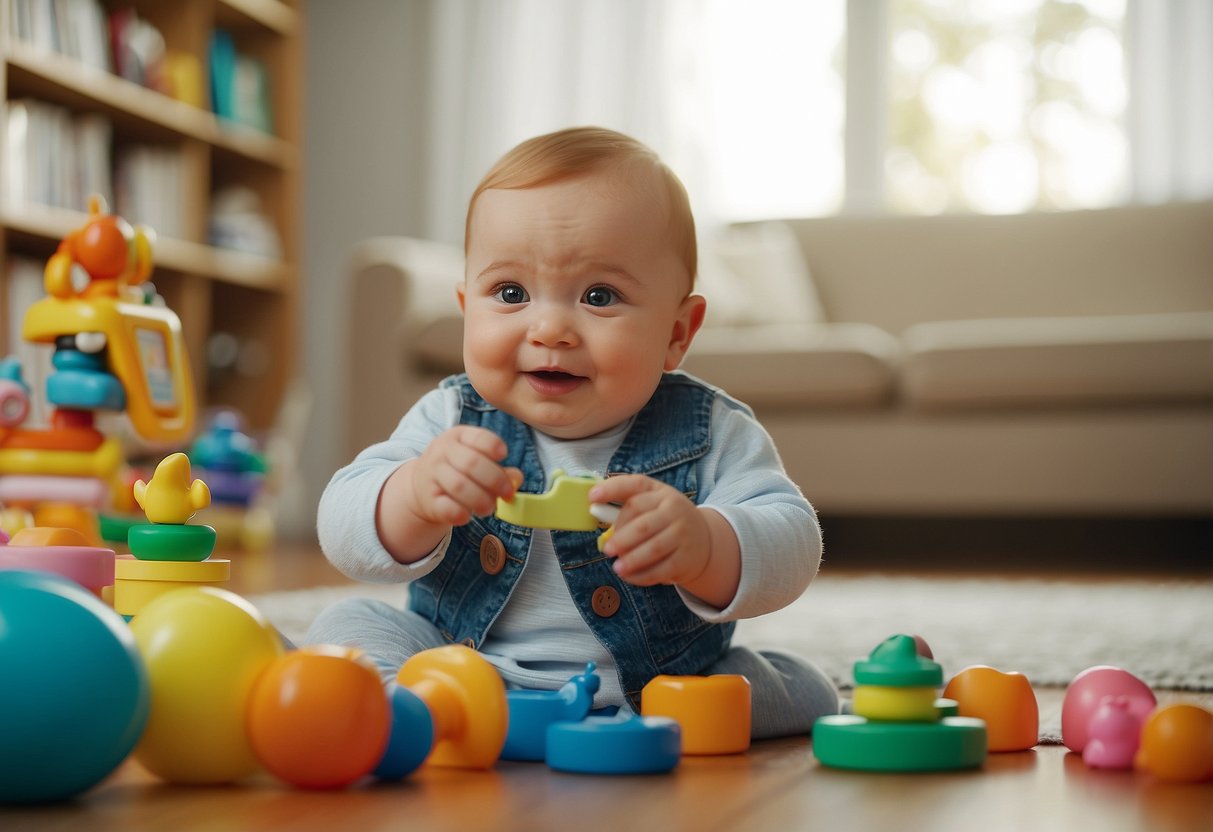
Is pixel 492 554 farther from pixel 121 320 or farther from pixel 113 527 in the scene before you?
pixel 113 527

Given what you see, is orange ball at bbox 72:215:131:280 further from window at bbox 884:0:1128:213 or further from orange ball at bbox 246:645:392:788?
window at bbox 884:0:1128:213

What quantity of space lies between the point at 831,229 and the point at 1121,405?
1111 millimetres

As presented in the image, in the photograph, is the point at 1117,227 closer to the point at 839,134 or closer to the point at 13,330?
the point at 839,134

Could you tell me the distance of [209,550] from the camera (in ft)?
3.27

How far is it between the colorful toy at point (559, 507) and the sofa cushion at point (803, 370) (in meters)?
2.22

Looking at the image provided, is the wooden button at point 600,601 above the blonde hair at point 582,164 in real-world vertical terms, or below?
below

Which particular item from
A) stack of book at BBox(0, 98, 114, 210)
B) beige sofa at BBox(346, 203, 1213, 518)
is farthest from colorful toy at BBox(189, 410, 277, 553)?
stack of book at BBox(0, 98, 114, 210)

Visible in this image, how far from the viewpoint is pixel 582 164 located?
0.99 meters

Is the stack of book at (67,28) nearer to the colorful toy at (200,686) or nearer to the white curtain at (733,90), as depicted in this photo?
the white curtain at (733,90)

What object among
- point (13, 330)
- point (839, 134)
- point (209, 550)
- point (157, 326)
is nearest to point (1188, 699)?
point (209, 550)

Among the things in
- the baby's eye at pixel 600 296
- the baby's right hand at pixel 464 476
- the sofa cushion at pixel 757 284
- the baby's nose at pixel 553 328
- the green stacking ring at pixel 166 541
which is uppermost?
the sofa cushion at pixel 757 284

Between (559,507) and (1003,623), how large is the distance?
115 centimetres

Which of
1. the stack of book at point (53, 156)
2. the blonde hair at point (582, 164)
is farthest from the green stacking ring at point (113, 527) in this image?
the blonde hair at point (582, 164)

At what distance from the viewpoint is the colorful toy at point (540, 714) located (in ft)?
2.83
